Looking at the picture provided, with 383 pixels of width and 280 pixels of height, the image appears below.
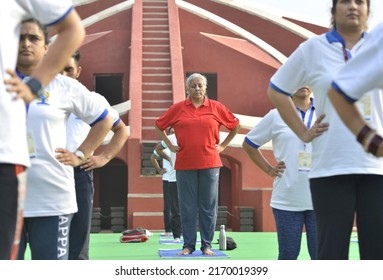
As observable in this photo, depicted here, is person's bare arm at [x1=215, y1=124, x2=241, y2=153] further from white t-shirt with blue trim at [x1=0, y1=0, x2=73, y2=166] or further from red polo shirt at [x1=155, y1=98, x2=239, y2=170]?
white t-shirt with blue trim at [x1=0, y1=0, x2=73, y2=166]

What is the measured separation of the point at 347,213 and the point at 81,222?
2.62 meters

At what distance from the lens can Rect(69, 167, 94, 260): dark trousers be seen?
18.7ft

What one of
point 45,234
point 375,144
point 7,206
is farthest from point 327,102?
point 7,206

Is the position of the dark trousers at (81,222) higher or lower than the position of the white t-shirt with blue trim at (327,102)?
lower

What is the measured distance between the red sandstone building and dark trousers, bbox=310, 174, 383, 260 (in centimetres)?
1332

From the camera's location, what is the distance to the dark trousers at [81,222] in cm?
571

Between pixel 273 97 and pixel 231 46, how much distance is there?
1794cm

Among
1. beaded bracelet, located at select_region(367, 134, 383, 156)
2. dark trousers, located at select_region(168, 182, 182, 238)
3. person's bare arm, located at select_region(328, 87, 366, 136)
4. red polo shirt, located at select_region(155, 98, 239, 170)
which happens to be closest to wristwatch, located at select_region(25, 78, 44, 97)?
person's bare arm, located at select_region(328, 87, 366, 136)

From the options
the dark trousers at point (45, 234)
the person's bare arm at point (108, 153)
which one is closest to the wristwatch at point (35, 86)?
the dark trousers at point (45, 234)

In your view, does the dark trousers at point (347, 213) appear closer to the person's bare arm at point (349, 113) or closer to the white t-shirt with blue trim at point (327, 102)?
the white t-shirt with blue trim at point (327, 102)

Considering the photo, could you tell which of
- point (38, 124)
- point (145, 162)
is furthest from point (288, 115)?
point (145, 162)

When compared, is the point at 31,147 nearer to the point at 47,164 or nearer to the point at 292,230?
the point at 47,164

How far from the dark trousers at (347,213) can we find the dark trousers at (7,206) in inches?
62.0

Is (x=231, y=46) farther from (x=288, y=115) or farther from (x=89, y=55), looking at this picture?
(x=288, y=115)
